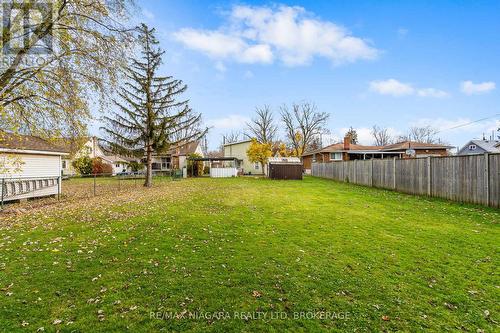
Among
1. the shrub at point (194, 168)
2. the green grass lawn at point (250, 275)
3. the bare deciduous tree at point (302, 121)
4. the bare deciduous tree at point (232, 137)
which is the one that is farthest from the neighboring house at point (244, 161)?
the green grass lawn at point (250, 275)

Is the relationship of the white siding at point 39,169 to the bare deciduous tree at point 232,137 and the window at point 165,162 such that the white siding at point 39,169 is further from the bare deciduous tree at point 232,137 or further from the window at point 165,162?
the bare deciduous tree at point 232,137

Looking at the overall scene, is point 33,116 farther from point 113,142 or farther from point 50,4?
point 113,142

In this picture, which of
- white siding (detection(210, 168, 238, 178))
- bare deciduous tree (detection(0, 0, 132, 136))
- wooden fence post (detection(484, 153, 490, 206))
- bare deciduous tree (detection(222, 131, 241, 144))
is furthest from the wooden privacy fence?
bare deciduous tree (detection(222, 131, 241, 144))

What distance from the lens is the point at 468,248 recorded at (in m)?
5.24

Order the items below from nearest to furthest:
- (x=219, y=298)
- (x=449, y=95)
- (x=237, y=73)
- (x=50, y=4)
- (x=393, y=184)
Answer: (x=219, y=298) → (x=50, y=4) → (x=393, y=184) → (x=237, y=73) → (x=449, y=95)

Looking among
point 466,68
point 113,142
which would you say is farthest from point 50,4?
point 466,68

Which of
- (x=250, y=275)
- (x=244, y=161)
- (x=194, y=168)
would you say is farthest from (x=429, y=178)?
(x=244, y=161)

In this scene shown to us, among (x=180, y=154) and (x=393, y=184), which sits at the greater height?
(x=180, y=154)

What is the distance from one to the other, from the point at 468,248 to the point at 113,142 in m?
21.8

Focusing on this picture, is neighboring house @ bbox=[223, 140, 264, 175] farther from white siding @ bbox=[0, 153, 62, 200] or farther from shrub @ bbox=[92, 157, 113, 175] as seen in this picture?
white siding @ bbox=[0, 153, 62, 200]

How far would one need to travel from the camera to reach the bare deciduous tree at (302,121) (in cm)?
4816

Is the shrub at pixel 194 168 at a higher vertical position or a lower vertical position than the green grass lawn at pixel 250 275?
higher

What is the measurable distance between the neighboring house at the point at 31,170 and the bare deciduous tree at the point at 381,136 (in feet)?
247

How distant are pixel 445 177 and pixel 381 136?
224 ft
